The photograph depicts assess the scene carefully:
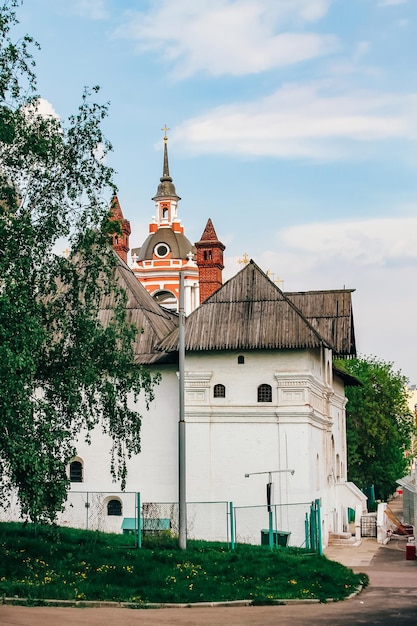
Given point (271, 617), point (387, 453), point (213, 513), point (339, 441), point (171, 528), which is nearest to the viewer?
point (271, 617)

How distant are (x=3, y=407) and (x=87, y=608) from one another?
446 centimetres

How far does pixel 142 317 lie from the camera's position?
3978 cm

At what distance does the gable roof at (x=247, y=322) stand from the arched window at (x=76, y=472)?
5.60 m

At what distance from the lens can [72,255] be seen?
2336cm

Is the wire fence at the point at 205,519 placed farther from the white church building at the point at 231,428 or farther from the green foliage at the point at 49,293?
the green foliage at the point at 49,293

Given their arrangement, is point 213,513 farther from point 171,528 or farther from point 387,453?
point 387,453

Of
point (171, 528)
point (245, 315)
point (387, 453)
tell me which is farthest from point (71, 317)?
point (387, 453)

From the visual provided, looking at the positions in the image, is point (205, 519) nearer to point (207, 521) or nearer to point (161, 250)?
point (207, 521)

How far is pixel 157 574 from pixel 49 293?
689 centimetres

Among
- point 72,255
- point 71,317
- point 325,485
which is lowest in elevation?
point 325,485

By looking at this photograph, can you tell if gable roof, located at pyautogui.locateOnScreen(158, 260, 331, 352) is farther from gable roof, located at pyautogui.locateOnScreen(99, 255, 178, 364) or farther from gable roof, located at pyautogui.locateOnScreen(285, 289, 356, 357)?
gable roof, located at pyautogui.locateOnScreen(285, 289, 356, 357)

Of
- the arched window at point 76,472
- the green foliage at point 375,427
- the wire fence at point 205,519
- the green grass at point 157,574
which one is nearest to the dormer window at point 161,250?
the green foliage at point 375,427

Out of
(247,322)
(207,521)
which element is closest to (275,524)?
(207,521)

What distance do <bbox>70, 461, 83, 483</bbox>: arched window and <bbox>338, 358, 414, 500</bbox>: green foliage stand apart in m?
29.3
